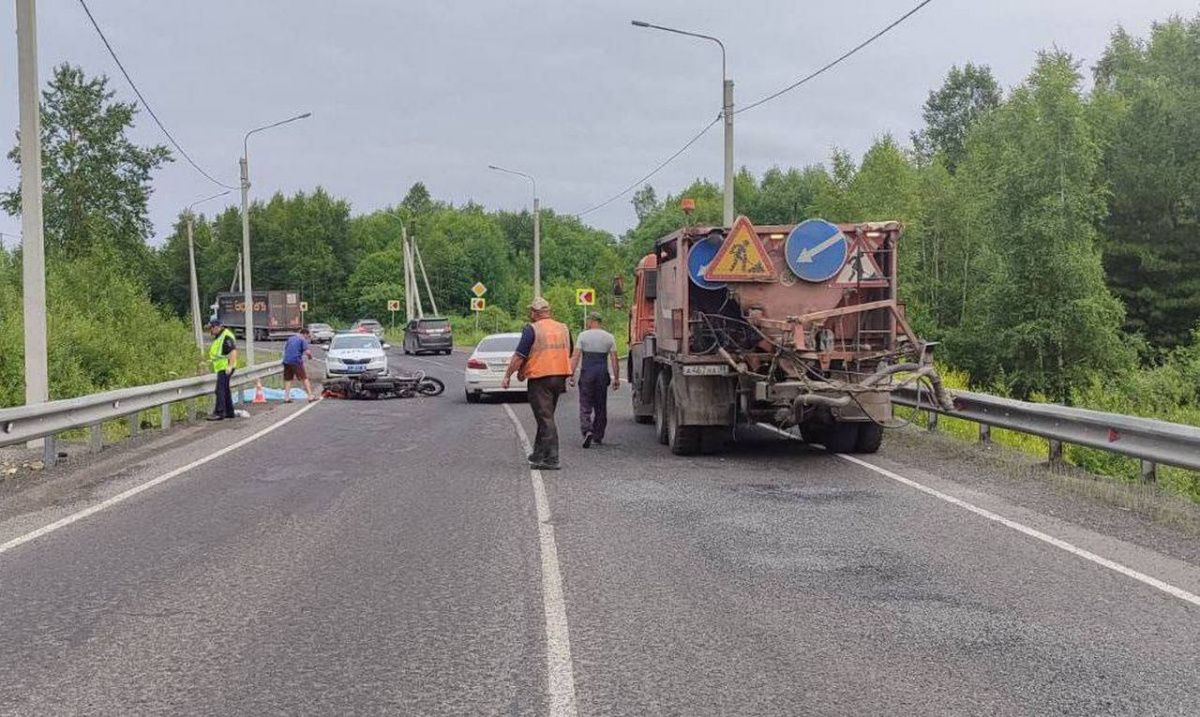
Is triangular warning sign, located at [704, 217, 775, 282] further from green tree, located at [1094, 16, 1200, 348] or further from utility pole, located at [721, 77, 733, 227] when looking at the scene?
green tree, located at [1094, 16, 1200, 348]

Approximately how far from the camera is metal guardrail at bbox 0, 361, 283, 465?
10914 mm

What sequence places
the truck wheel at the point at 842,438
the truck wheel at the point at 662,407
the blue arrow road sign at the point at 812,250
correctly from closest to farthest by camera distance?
the blue arrow road sign at the point at 812,250, the truck wheel at the point at 842,438, the truck wheel at the point at 662,407

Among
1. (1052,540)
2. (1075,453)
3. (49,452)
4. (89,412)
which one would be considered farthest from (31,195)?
(1075,453)

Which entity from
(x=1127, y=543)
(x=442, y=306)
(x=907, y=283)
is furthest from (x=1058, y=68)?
(x=442, y=306)

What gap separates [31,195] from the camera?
13.4m

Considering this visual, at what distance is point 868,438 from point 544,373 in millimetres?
4055

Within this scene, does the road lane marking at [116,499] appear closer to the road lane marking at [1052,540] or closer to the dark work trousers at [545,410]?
the dark work trousers at [545,410]

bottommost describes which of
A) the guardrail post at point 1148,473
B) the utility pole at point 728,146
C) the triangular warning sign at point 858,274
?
the guardrail post at point 1148,473

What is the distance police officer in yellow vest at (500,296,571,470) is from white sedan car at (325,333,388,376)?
603 inches

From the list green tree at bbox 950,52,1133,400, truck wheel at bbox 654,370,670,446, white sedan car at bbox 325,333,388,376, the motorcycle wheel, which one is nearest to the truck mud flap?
truck wheel at bbox 654,370,670,446

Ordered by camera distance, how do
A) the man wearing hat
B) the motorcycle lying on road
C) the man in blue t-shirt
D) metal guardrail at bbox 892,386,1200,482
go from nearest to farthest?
metal guardrail at bbox 892,386,1200,482, the man wearing hat, the man in blue t-shirt, the motorcycle lying on road

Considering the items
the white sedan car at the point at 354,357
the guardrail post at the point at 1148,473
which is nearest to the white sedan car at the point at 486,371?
the white sedan car at the point at 354,357

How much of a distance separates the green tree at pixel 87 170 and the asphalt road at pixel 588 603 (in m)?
43.0

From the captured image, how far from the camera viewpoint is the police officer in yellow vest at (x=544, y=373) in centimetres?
1116
